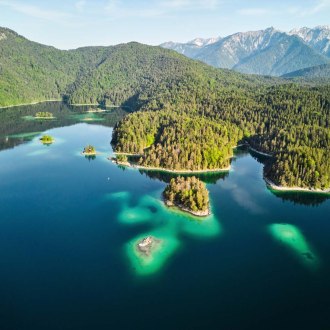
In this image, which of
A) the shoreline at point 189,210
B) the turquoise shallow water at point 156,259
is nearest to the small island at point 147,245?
the turquoise shallow water at point 156,259

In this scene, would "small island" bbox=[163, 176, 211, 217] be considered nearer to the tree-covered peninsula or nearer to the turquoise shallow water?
the turquoise shallow water

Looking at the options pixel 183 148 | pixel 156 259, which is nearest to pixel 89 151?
pixel 183 148

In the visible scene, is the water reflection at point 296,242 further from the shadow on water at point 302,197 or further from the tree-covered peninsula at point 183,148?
the tree-covered peninsula at point 183,148

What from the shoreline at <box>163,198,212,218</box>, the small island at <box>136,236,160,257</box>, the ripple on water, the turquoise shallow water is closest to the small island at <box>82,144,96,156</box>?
the turquoise shallow water

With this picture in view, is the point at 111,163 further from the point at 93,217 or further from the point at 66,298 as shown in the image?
the point at 66,298

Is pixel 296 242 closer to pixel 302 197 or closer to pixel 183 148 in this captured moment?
pixel 302 197

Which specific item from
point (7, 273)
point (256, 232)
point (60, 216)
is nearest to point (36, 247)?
point (7, 273)

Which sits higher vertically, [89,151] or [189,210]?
[189,210]
